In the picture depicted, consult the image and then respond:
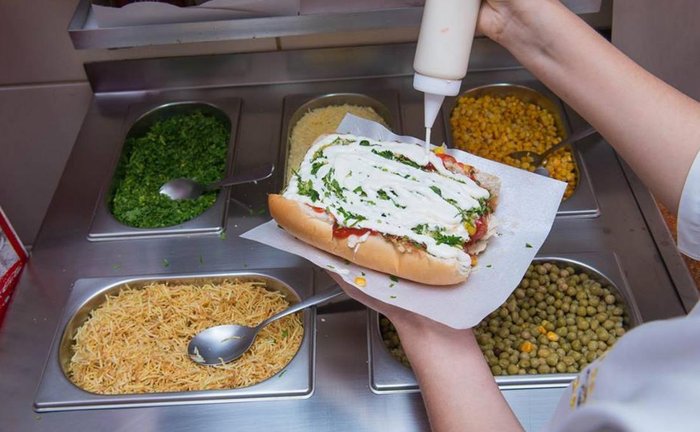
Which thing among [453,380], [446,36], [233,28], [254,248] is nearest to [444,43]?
[446,36]

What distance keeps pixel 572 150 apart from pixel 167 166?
4.45 ft

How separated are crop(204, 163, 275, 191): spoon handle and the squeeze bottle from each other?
730mm


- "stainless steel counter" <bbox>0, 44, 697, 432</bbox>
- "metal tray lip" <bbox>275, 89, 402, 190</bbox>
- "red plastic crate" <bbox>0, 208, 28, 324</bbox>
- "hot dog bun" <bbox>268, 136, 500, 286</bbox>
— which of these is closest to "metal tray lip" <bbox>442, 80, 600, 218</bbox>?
"stainless steel counter" <bbox>0, 44, 697, 432</bbox>

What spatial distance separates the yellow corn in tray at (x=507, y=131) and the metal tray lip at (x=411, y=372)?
1.22 ft

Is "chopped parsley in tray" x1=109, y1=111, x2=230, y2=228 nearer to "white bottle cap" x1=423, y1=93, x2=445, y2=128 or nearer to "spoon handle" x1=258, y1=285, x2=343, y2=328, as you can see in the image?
"spoon handle" x1=258, y1=285, x2=343, y2=328

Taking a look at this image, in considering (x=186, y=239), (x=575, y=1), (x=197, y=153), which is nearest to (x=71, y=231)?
(x=186, y=239)

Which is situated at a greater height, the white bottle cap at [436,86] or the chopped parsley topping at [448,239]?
the white bottle cap at [436,86]

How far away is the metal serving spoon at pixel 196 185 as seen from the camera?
1859 millimetres

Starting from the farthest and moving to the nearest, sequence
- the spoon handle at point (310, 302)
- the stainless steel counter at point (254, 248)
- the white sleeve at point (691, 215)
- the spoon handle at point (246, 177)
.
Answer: the spoon handle at point (246, 177)
the spoon handle at point (310, 302)
the stainless steel counter at point (254, 248)
the white sleeve at point (691, 215)

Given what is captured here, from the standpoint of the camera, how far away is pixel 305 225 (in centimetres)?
144

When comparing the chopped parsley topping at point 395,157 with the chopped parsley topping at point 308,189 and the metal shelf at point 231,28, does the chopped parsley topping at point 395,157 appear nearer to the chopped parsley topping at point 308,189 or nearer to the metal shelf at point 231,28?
the chopped parsley topping at point 308,189

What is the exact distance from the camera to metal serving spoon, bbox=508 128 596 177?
1866 mm

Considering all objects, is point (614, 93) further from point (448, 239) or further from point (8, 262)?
point (8, 262)

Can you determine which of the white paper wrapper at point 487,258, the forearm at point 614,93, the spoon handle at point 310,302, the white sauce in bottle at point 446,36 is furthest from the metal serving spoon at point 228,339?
the forearm at point 614,93
